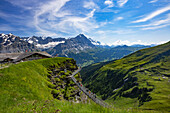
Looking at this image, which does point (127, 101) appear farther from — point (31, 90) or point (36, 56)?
point (31, 90)

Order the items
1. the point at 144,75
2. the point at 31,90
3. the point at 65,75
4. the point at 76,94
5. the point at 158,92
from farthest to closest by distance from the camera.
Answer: the point at 144,75
the point at 158,92
the point at 65,75
the point at 76,94
the point at 31,90

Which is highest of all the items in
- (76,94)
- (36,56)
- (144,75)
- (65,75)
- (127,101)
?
(36,56)

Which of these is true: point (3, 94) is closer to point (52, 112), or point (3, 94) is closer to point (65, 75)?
point (52, 112)

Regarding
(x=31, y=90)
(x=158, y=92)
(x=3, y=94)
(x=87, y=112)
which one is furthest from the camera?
(x=158, y=92)

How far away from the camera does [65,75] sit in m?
49.6

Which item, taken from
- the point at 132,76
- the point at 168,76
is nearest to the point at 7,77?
the point at 132,76

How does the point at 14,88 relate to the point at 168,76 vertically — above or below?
above

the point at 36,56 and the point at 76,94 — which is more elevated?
the point at 36,56

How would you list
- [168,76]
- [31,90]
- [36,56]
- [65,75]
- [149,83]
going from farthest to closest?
1. [168,76]
2. [149,83]
3. [36,56]
4. [65,75]
5. [31,90]

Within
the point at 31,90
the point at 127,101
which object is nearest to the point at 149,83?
the point at 127,101

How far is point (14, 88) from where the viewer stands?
16.8 metres

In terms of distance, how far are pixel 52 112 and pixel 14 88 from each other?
47.0 ft

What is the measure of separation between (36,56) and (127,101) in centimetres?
12461

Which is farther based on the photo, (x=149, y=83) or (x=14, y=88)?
(x=149, y=83)
